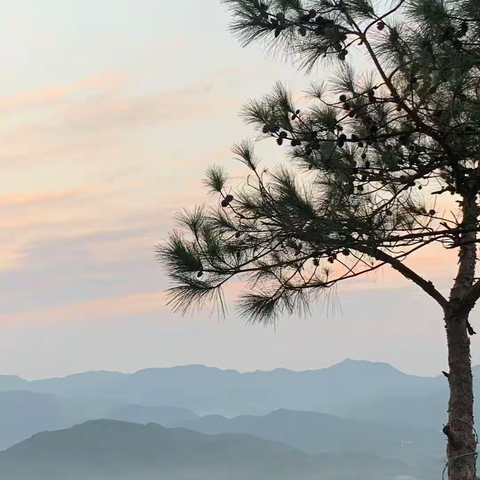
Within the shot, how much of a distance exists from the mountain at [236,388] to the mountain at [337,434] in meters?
8.77

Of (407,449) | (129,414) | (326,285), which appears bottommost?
(326,285)

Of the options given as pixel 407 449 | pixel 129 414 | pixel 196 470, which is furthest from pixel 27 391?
pixel 407 449

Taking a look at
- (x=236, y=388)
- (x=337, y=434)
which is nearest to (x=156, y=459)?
(x=337, y=434)

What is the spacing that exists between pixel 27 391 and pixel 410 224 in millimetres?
87021

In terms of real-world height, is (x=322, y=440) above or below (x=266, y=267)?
above

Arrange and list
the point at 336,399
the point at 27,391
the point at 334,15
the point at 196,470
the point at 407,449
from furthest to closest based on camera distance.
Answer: the point at 336,399
the point at 27,391
the point at 407,449
the point at 196,470
the point at 334,15

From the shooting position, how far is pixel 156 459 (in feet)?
186

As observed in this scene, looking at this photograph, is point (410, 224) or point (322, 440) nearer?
point (410, 224)

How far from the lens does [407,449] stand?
67.9 metres

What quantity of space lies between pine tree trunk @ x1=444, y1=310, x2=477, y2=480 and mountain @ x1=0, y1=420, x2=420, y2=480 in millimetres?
50468

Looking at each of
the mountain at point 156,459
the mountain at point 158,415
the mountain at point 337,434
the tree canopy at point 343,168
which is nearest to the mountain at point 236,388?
the mountain at point 158,415

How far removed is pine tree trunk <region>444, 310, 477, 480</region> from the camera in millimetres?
2871

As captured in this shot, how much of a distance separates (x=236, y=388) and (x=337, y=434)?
73.4 feet

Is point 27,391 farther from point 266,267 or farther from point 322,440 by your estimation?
point 266,267
